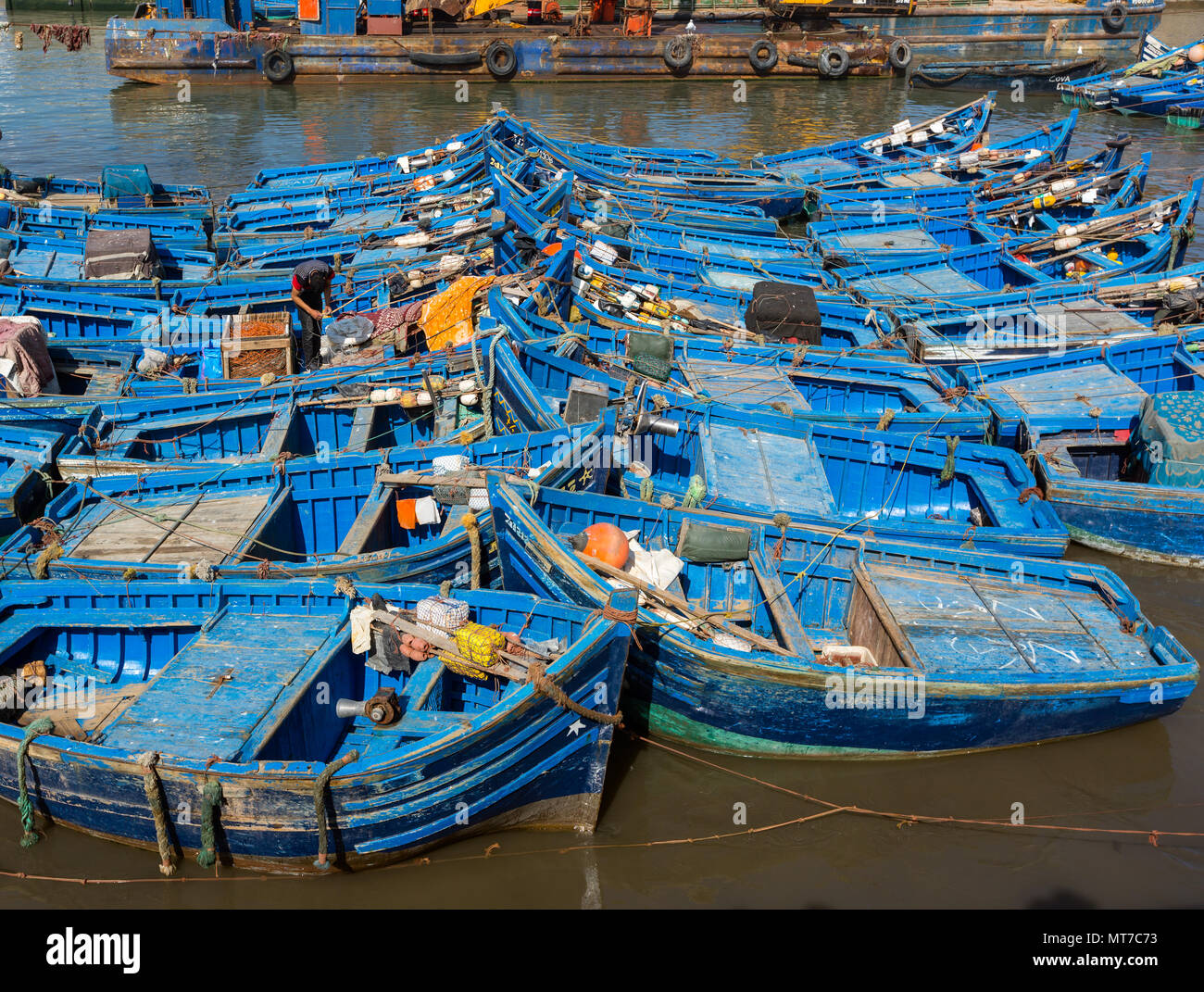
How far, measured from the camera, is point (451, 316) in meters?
15.9

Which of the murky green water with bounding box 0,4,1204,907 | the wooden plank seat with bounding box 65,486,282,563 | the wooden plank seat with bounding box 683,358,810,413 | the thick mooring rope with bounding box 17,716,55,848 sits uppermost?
the wooden plank seat with bounding box 683,358,810,413

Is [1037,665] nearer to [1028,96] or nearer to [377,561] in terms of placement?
[377,561]

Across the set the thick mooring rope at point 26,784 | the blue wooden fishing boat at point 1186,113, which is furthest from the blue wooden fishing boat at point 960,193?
the thick mooring rope at point 26,784

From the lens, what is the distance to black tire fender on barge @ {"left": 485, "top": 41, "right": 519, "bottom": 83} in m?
44.5

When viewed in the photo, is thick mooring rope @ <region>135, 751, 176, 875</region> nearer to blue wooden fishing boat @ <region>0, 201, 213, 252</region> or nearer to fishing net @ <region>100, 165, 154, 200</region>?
blue wooden fishing boat @ <region>0, 201, 213, 252</region>

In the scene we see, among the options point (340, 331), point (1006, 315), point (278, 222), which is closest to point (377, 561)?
point (340, 331)

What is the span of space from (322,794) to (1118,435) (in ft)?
39.6

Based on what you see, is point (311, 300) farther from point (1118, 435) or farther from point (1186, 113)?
point (1186, 113)

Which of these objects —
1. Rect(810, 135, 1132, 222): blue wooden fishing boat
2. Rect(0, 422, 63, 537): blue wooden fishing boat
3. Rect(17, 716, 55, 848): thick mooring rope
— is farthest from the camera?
Rect(810, 135, 1132, 222): blue wooden fishing boat

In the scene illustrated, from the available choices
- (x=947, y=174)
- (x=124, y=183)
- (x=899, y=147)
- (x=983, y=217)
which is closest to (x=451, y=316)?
(x=124, y=183)

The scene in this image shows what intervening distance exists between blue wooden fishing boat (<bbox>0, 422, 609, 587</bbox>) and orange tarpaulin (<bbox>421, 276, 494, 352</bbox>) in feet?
12.5

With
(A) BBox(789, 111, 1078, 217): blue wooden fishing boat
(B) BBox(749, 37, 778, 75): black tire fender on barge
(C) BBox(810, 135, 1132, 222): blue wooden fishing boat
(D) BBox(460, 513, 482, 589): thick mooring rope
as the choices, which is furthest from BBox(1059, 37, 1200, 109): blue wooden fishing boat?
(D) BBox(460, 513, 482, 589): thick mooring rope

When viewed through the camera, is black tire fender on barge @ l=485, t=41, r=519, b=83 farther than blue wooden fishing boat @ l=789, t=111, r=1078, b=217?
Yes

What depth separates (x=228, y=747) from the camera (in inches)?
328
